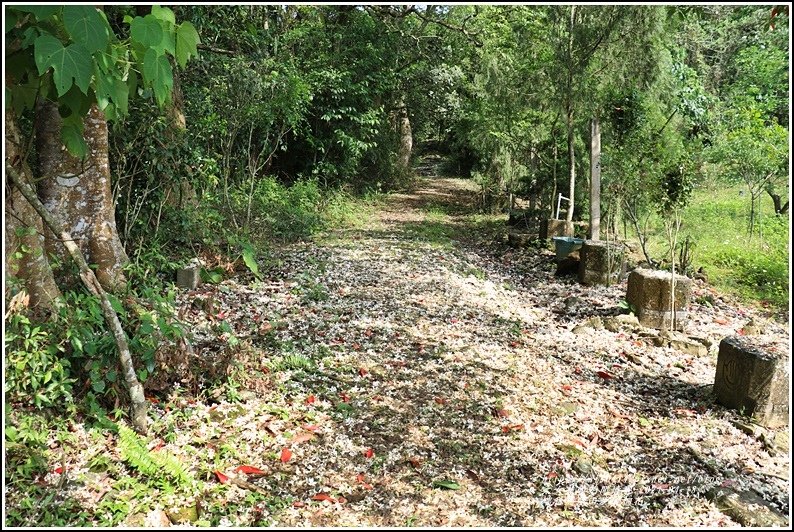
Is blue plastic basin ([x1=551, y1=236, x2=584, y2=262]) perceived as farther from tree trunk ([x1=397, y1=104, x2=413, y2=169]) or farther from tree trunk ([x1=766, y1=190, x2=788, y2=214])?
tree trunk ([x1=397, y1=104, x2=413, y2=169])

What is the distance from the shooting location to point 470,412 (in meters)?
4.35

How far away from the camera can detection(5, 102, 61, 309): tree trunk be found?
340 cm

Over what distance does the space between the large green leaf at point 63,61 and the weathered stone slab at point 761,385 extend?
4.71 meters

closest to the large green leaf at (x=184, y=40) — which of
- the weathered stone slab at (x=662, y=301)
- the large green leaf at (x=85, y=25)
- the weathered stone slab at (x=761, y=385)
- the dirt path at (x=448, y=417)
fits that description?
the large green leaf at (x=85, y=25)

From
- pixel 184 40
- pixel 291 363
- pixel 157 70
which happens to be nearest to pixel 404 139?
pixel 291 363

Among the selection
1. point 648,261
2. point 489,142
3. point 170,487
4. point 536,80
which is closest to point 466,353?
point 170,487

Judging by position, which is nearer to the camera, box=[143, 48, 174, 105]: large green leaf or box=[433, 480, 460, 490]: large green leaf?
box=[143, 48, 174, 105]: large green leaf

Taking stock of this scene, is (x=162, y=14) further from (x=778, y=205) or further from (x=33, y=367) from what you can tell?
(x=778, y=205)

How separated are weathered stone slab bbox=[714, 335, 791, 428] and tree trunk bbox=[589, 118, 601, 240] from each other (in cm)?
509

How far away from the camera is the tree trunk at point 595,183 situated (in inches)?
381

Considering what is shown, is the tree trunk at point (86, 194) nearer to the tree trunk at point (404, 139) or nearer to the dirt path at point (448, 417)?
the dirt path at point (448, 417)

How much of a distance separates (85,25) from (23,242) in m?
1.85

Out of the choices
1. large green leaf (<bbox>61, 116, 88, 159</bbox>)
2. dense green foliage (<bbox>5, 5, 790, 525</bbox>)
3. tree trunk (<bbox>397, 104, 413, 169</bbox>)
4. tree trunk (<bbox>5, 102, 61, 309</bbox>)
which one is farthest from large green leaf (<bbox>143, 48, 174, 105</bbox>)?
tree trunk (<bbox>397, 104, 413, 169</bbox>)

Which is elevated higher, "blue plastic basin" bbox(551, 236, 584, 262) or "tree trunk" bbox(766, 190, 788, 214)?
"tree trunk" bbox(766, 190, 788, 214)
